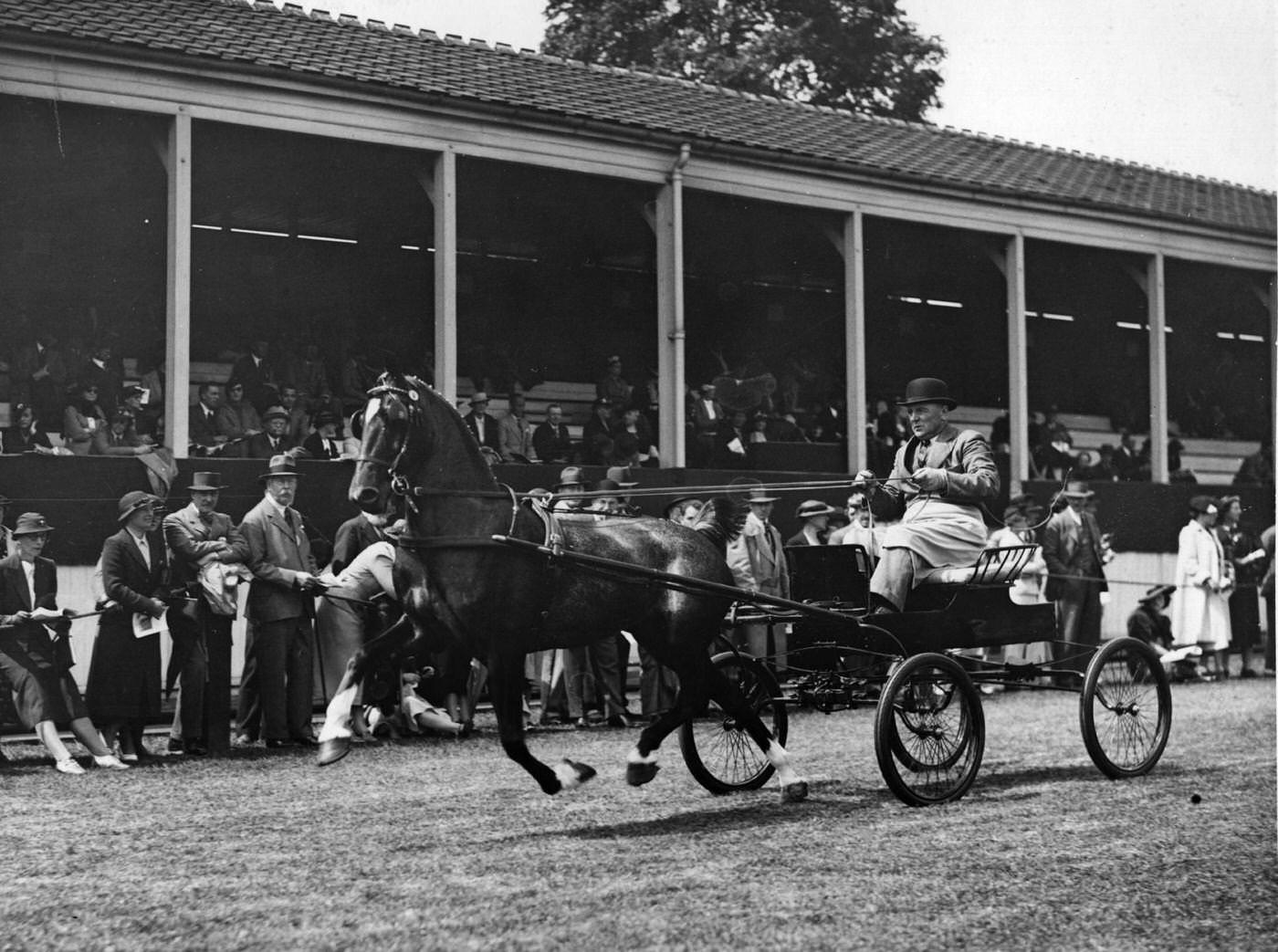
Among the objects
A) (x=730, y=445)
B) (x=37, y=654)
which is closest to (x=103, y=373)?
(x=37, y=654)

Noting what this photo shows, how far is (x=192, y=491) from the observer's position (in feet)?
31.4

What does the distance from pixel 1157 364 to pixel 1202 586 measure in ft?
9.86

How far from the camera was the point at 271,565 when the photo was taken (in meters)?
9.69

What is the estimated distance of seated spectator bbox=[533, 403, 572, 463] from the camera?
12680 millimetres

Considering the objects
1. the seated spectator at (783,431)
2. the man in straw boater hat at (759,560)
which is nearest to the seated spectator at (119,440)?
the man in straw boater hat at (759,560)

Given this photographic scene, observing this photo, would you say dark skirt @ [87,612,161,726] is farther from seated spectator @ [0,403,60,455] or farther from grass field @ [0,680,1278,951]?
seated spectator @ [0,403,60,455]

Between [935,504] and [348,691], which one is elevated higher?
[935,504]

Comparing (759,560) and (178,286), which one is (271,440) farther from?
(759,560)

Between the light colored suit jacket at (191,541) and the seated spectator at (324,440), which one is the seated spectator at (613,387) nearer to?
the seated spectator at (324,440)

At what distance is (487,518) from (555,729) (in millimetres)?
4291

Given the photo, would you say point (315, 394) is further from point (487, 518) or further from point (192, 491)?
point (487, 518)

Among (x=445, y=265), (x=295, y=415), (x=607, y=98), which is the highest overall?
(x=607, y=98)

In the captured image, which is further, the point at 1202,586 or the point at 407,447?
the point at 1202,586

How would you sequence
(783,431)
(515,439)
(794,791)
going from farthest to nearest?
(783,431)
(515,439)
(794,791)
